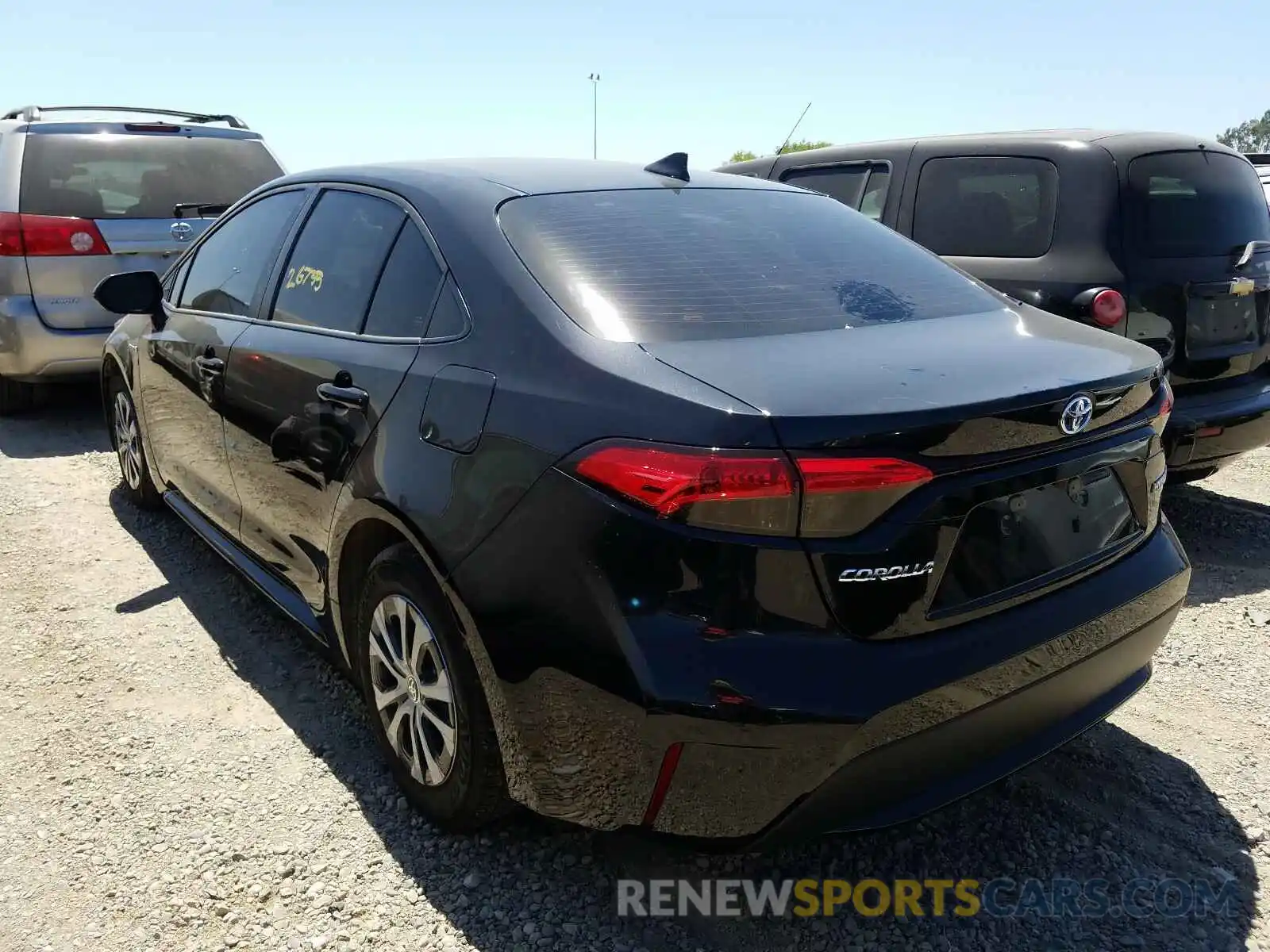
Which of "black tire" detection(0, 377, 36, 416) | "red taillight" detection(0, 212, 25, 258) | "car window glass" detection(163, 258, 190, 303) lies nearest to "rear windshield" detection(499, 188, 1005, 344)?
"car window glass" detection(163, 258, 190, 303)

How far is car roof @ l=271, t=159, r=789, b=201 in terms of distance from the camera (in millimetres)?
2701

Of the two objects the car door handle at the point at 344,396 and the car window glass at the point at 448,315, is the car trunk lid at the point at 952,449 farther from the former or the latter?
the car door handle at the point at 344,396

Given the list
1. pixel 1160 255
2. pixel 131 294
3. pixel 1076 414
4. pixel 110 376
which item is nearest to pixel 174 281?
pixel 131 294

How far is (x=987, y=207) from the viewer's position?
4711mm

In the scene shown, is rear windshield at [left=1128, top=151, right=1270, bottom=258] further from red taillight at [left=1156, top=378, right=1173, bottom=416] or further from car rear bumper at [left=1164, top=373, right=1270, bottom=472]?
red taillight at [left=1156, top=378, right=1173, bottom=416]

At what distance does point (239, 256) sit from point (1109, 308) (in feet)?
11.1

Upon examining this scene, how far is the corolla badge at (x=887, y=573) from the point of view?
1.83 meters

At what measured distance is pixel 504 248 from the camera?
238cm

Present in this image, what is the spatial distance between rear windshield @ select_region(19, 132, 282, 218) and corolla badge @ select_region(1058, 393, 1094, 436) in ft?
19.9

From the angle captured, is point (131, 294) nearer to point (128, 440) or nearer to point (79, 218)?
point (128, 440)

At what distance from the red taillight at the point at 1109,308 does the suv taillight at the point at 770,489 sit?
105 inches

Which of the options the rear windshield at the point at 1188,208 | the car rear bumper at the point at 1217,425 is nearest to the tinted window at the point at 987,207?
the rear windshield at the point at 1188,208

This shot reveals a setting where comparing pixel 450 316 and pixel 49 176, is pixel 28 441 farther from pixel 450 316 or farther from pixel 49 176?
pixel 450 316

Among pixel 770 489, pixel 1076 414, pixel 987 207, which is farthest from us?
pixel 987 207
